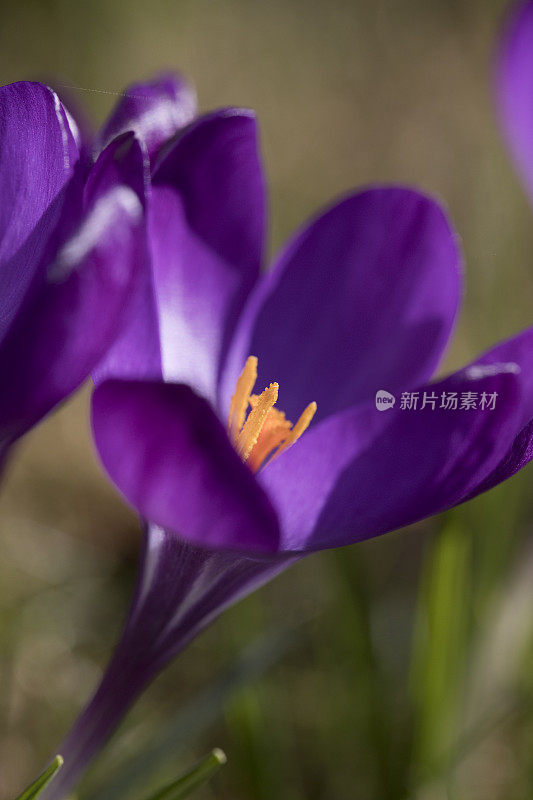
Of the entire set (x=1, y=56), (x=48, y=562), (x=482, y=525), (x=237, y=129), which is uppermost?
(x=237, y=129)

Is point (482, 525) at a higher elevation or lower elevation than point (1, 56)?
lower

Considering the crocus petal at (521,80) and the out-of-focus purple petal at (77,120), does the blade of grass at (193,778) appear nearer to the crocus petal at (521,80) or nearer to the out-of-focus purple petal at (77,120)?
the out-of-focus purple petal at (77,120)

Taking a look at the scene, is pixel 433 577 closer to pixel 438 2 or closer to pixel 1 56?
pixel 1 56

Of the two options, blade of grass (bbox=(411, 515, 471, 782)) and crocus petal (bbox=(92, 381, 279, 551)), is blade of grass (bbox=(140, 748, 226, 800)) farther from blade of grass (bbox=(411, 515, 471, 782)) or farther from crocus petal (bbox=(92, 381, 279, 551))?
blade of grass (bbox=(411, 515, 471, 782))

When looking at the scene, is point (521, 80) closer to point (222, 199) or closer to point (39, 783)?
point (222, 199)

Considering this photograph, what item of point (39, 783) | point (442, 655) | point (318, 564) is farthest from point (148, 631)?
point (318, 564)

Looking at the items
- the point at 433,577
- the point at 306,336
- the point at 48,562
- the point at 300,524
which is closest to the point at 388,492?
the point at 300,524
